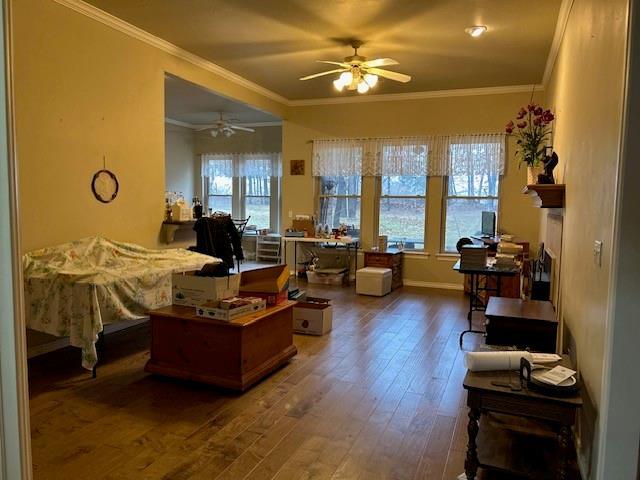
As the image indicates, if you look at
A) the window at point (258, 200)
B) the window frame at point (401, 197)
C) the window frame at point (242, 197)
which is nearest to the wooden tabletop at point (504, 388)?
the window frame at point (401, 197)

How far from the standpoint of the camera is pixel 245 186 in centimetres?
1052

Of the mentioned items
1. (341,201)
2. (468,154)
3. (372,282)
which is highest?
(468,154)

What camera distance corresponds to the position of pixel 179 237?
18.0 feet

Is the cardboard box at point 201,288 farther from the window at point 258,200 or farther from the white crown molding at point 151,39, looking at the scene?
the window at point 258,200

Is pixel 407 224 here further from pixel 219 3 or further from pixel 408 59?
pixel 219 3

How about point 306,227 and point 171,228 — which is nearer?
point 171,228

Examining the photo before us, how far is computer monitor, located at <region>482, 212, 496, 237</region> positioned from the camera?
6633 mm

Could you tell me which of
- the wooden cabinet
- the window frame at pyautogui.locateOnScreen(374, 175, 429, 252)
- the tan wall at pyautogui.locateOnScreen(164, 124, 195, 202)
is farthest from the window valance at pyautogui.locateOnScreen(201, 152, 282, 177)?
the wooden cabinet

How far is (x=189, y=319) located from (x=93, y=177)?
76.6 inches

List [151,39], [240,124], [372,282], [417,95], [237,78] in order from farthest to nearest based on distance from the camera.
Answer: [240,124]
[417,95]
[372,282]
[237,78]
[151,39]

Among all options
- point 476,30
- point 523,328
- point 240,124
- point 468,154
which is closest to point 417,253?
point 468,154

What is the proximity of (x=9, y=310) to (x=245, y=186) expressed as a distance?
9471mm

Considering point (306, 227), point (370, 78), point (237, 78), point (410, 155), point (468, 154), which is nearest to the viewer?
point (370, 78)

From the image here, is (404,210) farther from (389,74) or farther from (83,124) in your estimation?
(83,124)
